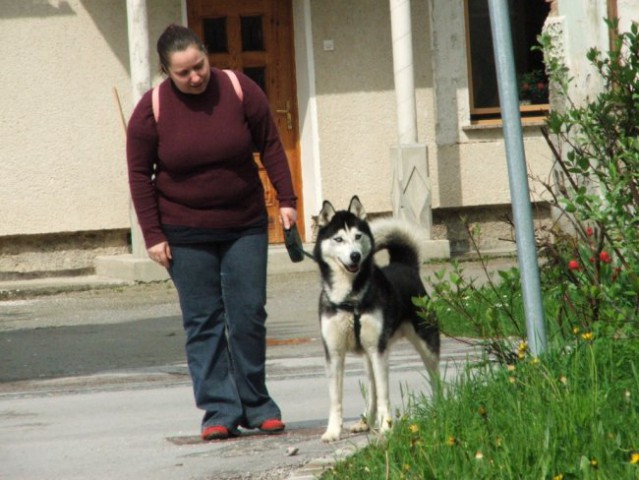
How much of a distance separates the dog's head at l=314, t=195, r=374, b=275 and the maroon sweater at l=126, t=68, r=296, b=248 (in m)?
0.29

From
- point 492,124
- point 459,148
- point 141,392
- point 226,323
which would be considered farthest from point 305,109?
point 226,323

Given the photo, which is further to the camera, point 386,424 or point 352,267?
point 352,267

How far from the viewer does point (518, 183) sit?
650 centimetres

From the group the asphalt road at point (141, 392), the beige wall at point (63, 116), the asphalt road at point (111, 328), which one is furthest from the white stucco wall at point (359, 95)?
the asphalt road at point (141, 392)

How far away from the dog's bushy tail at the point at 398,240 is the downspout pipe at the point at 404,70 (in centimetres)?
954

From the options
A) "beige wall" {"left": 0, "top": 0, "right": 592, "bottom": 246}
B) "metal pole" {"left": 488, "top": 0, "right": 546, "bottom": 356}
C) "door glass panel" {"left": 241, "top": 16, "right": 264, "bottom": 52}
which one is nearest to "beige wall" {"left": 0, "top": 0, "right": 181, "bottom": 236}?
"beige wall" {"left": 0, "top": 0, "right": 592, "bottom": 246}

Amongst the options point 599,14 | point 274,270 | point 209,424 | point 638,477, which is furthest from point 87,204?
point 638,477

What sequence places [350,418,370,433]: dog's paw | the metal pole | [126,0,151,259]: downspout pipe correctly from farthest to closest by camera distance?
[126,0,151,259]: downspout pipe → [350,418,370,433]: dog's paw → the metal pole

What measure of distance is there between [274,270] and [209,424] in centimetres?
984

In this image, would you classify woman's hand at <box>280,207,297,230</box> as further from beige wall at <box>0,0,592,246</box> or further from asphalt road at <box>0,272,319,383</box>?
beige wall at <box>0,0,592,246</box>

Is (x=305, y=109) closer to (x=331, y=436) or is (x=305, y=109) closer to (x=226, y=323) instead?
(x=226, y=323)

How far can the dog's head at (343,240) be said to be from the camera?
7.35 meters

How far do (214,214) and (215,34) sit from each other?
37.9 ft

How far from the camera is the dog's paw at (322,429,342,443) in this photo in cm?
705
